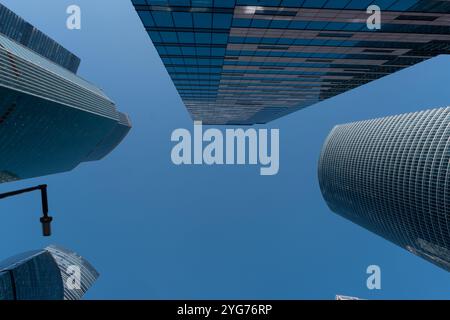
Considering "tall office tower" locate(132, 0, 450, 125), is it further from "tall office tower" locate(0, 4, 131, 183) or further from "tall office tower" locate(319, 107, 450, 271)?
"tall office tower" locate(319, 107, 450, 271)

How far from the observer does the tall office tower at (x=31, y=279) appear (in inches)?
4921

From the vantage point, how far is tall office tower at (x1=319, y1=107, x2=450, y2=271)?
10938 cm

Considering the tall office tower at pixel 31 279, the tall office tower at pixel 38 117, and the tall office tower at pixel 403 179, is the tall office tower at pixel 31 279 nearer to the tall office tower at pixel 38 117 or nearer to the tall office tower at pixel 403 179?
the tall office tower at pixel 38 117

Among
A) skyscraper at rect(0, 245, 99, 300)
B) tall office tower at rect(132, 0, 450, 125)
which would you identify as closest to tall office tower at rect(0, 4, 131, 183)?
skyscraper at rect(0, 245, 99, 300)

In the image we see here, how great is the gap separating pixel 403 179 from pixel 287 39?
355 ft

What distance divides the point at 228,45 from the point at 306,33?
9.50 metres

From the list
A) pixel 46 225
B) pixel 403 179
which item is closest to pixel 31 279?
pixel 46 225

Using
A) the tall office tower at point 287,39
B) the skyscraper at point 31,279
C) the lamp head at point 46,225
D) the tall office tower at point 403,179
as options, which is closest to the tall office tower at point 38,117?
the skyscraper at point 31,279

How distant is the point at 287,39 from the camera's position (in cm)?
3891

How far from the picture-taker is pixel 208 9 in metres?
30.7

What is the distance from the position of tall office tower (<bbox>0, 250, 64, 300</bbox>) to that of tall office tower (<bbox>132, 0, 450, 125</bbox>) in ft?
380

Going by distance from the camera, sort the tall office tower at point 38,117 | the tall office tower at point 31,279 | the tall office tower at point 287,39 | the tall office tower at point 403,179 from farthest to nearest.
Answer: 1. the tall office tower at point 31,279
2. the tall office tower at point 403,179
3. the tall office tower at point 38,117
4. the tall office tower at point 287,39

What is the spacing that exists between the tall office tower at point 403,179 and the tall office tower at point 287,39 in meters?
69.6
